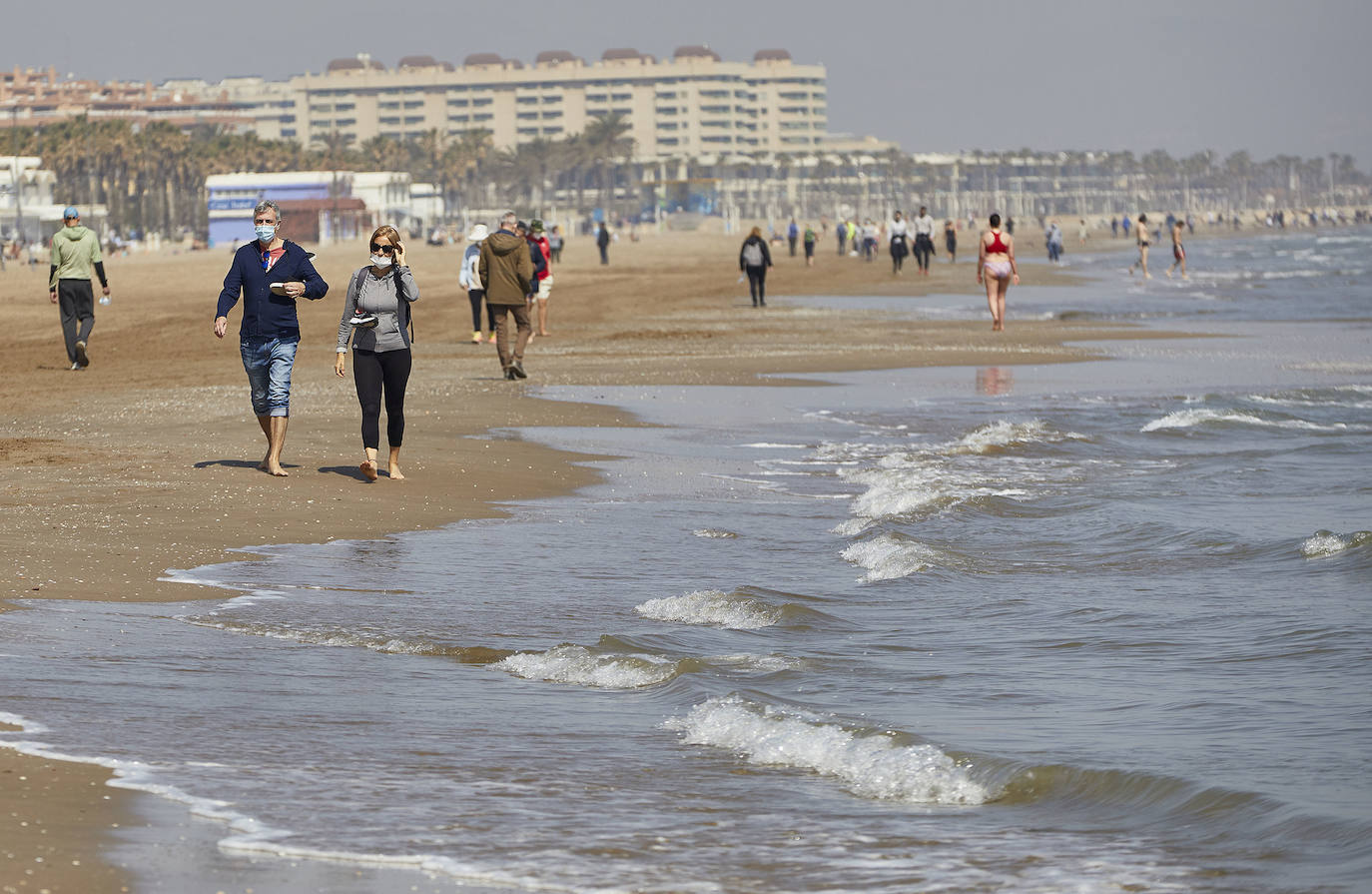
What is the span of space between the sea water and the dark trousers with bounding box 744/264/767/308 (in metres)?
20.1

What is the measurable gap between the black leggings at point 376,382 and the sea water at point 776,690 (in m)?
1.16

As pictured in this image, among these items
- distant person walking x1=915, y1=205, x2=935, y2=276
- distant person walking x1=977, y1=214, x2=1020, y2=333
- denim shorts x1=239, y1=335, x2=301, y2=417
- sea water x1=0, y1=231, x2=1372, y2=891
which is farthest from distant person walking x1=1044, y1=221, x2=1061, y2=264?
denim shorts x1=239, y1=335, x2=301, y2=417

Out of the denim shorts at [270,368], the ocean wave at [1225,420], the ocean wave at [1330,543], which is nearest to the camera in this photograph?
the ocean wave at [1330,543]

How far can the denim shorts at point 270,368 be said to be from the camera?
10.8 metres

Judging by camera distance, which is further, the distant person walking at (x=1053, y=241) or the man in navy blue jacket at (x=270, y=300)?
the distant person walking at (x=1053, y=241)

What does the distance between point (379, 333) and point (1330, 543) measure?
5.44 m

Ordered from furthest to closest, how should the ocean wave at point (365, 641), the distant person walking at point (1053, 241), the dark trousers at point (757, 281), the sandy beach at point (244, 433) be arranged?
the distant person walking at point (1053, 241), the dark trousers at point (757, 281), the sandy beach at point (244, 433), the ocean wave at point (365, 641)

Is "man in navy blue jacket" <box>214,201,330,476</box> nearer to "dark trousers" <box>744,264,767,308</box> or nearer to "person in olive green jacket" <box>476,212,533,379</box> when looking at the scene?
"person in olive green jacket" <box>476,212,533,379</box>

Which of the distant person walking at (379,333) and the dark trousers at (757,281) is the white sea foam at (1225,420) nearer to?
the distant person walking at (379,333)

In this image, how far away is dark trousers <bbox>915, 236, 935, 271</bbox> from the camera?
4688 centimetres

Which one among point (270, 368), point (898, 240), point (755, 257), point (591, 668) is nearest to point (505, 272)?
point (270, 368)

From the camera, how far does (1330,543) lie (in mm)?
9086

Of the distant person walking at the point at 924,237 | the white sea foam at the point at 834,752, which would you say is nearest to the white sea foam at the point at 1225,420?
the white sea foam at the point at 834,752

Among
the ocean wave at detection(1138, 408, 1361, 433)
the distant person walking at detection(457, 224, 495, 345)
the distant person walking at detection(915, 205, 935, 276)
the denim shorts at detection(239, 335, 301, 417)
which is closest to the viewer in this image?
the denim shorts at detection(239, 335, 301, 417)
